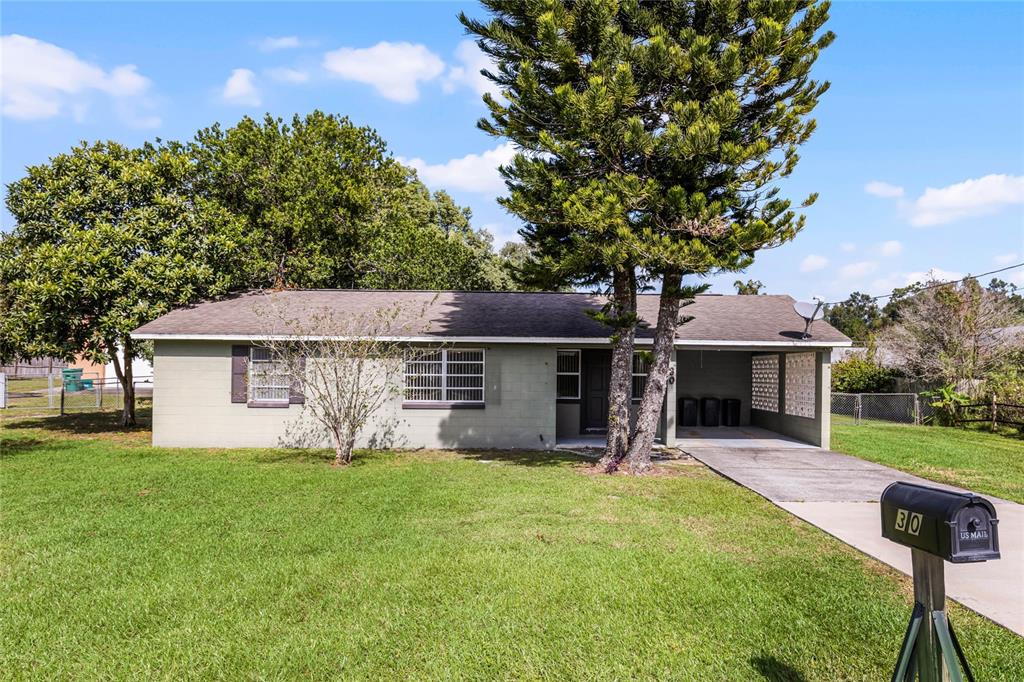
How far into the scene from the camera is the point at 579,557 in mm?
5812

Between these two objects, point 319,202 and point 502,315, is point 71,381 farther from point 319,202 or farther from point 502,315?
point 502,315

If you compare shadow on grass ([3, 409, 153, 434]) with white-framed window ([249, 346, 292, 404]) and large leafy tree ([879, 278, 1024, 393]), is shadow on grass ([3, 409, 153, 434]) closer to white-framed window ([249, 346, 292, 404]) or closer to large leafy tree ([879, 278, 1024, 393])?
white-framed window ([249, 346, 292, 404])

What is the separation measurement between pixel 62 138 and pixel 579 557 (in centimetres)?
1672

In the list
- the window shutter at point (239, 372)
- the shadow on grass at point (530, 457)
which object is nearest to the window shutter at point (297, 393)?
the window shutter at point (239, 372)

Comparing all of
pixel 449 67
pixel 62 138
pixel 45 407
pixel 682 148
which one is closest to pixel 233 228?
pixel 62 138

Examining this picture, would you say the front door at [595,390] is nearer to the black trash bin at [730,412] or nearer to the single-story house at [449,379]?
the single-story house at [449,379]

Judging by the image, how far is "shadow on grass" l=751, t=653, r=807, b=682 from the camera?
3.66m

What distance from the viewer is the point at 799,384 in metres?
14.8

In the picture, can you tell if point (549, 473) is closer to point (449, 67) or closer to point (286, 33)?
point (449, 67)

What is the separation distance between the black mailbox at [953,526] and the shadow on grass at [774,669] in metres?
1.47

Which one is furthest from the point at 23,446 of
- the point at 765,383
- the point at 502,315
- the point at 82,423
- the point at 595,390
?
the point at 765,383

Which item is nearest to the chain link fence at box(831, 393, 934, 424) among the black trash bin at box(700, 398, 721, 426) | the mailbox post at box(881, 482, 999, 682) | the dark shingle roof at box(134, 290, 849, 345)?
the black trash bin at box(700, 398, 721, 426)

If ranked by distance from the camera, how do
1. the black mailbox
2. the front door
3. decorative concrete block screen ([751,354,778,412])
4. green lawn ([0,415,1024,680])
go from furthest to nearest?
decorative concrete block screen ([751,354,778,412]) < the front door < green lawn ([0,415,1024,680]) < the black mailbox

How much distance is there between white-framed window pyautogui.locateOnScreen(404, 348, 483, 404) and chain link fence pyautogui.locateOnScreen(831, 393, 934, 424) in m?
12.2
